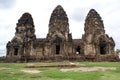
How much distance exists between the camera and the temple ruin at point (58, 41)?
134 ft

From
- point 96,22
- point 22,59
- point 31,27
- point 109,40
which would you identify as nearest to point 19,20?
point 31,27

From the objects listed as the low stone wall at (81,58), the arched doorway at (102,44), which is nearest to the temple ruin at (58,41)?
the arched doorway at (102,44)

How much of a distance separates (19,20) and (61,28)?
8.63 m

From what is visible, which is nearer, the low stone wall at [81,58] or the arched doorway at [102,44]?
the low stone wall at [81,58]

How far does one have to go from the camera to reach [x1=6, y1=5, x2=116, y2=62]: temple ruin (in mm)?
40844

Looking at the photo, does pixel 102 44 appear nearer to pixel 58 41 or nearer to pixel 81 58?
pixel 81 58

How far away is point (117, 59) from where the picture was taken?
37094mm

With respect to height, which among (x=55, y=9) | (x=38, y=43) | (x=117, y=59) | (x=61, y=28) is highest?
(x=55, y=9)

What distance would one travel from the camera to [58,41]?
41.8 metres

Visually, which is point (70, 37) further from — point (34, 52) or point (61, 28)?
point (34, 52)

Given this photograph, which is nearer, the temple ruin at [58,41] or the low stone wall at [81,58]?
the low stone wall at [81,58]

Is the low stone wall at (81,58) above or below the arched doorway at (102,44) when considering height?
below

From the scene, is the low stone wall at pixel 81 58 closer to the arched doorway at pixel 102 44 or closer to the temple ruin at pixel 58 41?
the temple ruin at pixel 58 41

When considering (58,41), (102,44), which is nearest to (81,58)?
(102,44)
